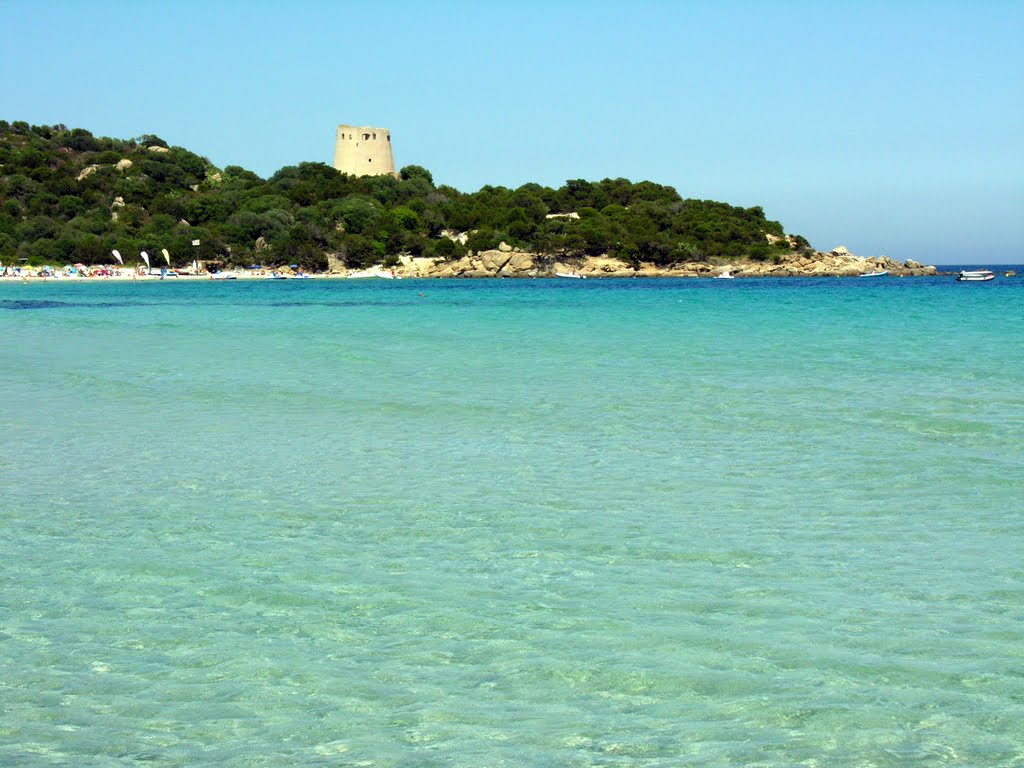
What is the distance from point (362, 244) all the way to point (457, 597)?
87119mm

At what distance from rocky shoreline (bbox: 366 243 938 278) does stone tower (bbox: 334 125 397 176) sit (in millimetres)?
27290

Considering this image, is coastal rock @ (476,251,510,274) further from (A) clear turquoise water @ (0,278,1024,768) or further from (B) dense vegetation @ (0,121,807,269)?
(A) clear turquoise water @ (0,278,1024,768)

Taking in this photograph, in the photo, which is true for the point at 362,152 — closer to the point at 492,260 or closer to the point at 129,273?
the point at 492,260

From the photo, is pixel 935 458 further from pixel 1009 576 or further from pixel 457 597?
pixel 457 597

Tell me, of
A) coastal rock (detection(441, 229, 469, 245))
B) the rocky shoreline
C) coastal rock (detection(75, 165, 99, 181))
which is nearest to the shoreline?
the rocky shoreline

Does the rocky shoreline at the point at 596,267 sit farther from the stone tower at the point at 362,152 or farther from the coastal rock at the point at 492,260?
the stone tower at the point at 362,152

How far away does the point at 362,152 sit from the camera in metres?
115

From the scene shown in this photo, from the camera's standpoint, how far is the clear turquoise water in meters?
3.58

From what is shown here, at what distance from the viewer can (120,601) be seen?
4859mm

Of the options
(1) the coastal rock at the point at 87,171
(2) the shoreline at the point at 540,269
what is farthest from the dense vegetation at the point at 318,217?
(2) the shoreline at the point at 540,269

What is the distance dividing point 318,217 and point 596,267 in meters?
24.9

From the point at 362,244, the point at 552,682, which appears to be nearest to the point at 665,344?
the point at 552,682

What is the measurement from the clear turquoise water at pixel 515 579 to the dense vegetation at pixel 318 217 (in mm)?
79955

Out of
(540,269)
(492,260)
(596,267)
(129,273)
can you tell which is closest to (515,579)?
(129,273)
